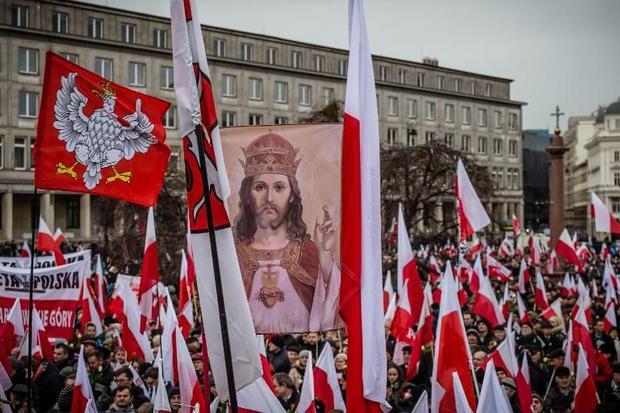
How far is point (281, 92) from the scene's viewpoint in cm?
6812

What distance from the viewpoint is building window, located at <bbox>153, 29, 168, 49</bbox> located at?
201ft

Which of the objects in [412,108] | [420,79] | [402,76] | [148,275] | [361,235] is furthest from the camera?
[420,79]

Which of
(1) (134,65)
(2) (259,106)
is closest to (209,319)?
(1) (134,65)

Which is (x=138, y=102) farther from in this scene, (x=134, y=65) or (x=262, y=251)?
(x=134, y=65)

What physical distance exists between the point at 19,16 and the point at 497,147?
167 ft

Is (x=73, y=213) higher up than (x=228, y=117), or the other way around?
(x=228, y=117)

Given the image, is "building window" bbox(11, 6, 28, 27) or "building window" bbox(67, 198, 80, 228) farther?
"building window" bbox(67, 198, 80, 228)

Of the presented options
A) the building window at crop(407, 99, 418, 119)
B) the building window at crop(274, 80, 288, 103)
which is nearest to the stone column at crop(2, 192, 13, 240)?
the building window at crop(274, 80, 288, 103)

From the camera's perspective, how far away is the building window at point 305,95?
6927cm

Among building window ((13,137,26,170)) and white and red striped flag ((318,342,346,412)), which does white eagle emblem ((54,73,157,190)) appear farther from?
building window ((13,137,26,170))

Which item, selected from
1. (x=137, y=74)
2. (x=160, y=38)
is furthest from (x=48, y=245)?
(x=160, y=38)

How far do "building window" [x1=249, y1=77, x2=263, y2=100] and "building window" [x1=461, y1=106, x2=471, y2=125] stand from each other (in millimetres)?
24994

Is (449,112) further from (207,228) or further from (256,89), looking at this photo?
(207,228)

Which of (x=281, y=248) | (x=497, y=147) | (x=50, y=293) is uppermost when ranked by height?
(x=497, y=147)
